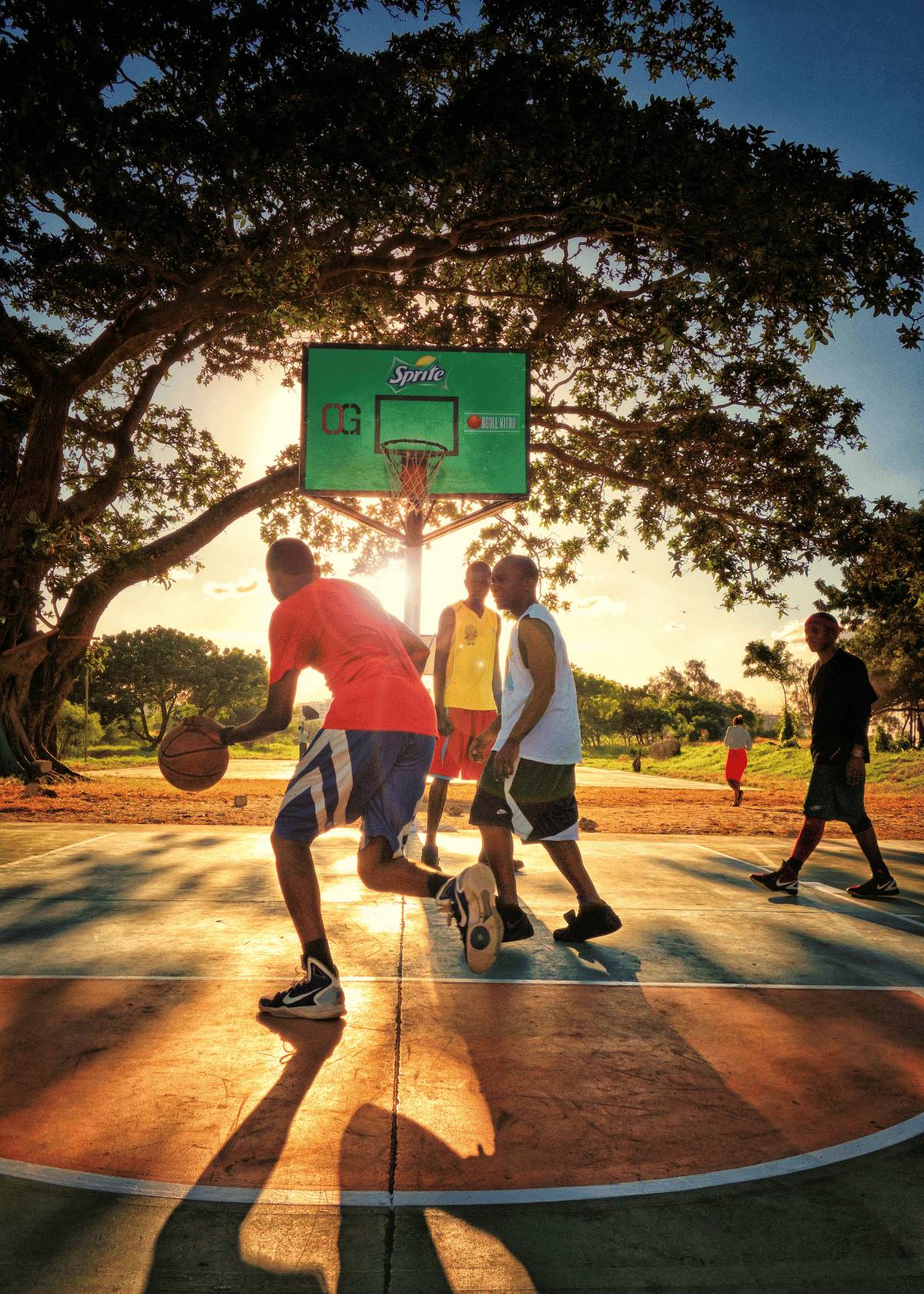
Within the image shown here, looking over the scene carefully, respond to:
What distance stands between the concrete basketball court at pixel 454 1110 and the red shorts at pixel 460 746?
152 cm

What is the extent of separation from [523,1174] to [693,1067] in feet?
2.94

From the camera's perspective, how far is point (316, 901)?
Result: 3197 millimetres

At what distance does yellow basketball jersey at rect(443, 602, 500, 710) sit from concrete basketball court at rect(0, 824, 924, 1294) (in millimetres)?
1885

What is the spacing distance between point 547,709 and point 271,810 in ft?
23.0

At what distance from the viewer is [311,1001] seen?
3010 millimetres

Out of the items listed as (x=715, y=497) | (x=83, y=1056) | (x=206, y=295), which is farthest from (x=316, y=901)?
(x=715, y=497)

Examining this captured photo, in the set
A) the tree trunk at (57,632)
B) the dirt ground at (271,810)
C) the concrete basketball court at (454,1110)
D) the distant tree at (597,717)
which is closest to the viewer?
the concrete basketball court at (454,1110)

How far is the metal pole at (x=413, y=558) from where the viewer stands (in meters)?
12.2

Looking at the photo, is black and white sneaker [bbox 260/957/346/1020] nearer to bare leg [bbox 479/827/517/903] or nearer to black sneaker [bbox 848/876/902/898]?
bare leg [bbox 479/827/517/903]

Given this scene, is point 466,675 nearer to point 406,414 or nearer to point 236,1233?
point 236,1233

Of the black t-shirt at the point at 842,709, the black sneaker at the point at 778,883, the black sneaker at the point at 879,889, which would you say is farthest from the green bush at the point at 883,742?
the black sneaker at the point at 778,883

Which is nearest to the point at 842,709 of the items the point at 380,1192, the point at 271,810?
the point at 380,1192

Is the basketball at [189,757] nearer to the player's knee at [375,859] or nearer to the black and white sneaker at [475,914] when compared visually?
the player's knee at [375,859]

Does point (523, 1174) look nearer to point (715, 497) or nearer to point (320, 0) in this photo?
point (320, 0)
